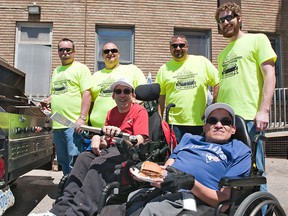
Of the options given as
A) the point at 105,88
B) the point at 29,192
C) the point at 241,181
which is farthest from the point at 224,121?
the point at 29,192

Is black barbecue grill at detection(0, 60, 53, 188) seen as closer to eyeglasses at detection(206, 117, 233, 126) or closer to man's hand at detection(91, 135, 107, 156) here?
man's hand at detection(91, 135, 107, 156)

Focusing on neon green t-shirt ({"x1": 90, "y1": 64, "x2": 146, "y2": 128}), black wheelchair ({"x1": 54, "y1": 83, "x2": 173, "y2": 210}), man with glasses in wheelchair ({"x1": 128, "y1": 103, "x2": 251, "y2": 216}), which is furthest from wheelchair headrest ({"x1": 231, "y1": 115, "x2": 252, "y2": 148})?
neon green t-shirt ({"x1": 90, "y1": 64, "x2": 146, "y2": 128})

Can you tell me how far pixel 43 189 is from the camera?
18.5ft

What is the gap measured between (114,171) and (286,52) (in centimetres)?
799

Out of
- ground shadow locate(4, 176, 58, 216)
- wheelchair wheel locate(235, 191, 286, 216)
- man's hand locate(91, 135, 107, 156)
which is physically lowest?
ground shadow locate(4, 176, 58, 216)

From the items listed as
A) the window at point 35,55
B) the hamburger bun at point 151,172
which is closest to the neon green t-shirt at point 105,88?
the hamburger bun at point 151,172

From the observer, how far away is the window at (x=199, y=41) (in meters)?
9.24

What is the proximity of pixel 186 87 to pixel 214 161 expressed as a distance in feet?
5.23

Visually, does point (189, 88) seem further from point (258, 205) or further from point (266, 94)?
point (258, 205)

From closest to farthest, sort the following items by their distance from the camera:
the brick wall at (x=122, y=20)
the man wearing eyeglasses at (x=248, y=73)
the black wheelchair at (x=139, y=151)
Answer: the black wheelchair at (x=139, y=151), the man wearing eyeglasses at (x=248, y=73), the brick wall at (x=122, y=20)

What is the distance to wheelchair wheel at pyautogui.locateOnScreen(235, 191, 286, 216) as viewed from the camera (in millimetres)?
2373

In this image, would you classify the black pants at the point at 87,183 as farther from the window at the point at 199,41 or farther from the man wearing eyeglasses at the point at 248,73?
the window at the point at 199,41

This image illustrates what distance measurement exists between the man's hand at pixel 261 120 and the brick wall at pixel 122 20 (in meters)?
5.95

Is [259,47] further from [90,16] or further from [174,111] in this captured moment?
[90,16]
